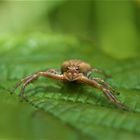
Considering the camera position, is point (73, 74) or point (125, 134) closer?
point (125, 134)

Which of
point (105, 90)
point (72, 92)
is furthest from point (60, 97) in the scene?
point (105, 90)

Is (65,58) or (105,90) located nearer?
(105,90)

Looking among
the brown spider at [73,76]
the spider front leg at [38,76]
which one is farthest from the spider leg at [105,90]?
the spider front leg at [38,76]

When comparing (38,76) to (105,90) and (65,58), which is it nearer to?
(105,90)

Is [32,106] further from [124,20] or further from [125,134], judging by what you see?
[124,20]

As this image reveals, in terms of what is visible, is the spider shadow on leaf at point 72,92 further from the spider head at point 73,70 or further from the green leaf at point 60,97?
the spider head at point 73,70

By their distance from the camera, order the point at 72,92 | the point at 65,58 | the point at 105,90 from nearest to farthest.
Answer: the point at 105,90 < the point at 72,92 < the point at 65,58

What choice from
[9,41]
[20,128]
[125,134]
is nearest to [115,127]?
[125,134]
